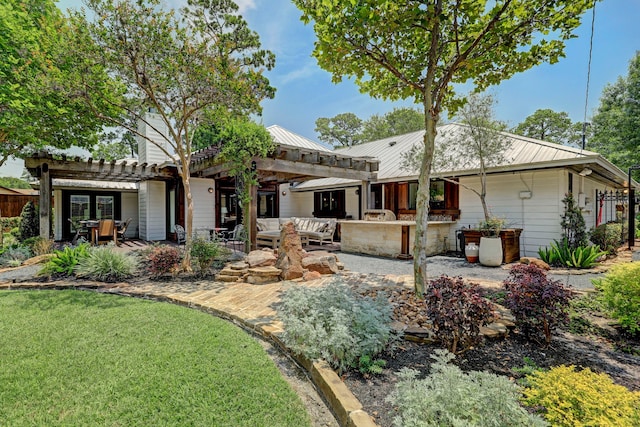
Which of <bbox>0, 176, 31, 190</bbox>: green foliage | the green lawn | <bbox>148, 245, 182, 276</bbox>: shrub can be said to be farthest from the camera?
<bbox>0, 176, 31, 190</bbox>: green foliage

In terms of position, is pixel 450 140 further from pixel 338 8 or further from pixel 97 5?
pixel 97 5

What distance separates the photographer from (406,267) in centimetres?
724

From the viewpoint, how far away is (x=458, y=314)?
262 cm

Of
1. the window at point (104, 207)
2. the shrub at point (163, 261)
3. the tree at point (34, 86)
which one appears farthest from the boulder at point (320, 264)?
the window at point (104, 207)

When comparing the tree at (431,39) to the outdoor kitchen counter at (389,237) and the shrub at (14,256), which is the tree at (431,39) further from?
the shrub at (14,256)

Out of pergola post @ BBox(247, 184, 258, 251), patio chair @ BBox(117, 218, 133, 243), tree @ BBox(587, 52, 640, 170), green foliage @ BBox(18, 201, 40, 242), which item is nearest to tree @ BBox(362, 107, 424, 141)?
tree @ BBox(587, 52, 640, 170)

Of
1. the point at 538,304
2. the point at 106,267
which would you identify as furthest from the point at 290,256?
the point at 538,304

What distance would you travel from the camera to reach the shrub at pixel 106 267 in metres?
5.75

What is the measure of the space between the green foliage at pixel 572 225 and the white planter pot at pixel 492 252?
6.38ft

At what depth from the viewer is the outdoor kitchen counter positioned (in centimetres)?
853

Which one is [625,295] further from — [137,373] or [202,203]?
[202,203]

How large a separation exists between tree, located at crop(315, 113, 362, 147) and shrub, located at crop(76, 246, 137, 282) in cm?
2949

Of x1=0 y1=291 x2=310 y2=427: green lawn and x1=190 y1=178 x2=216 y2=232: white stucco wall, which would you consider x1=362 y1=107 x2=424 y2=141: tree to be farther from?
x1=0 y1=291 x2=310 y2=427: green lawn

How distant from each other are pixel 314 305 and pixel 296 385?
2.90ft
